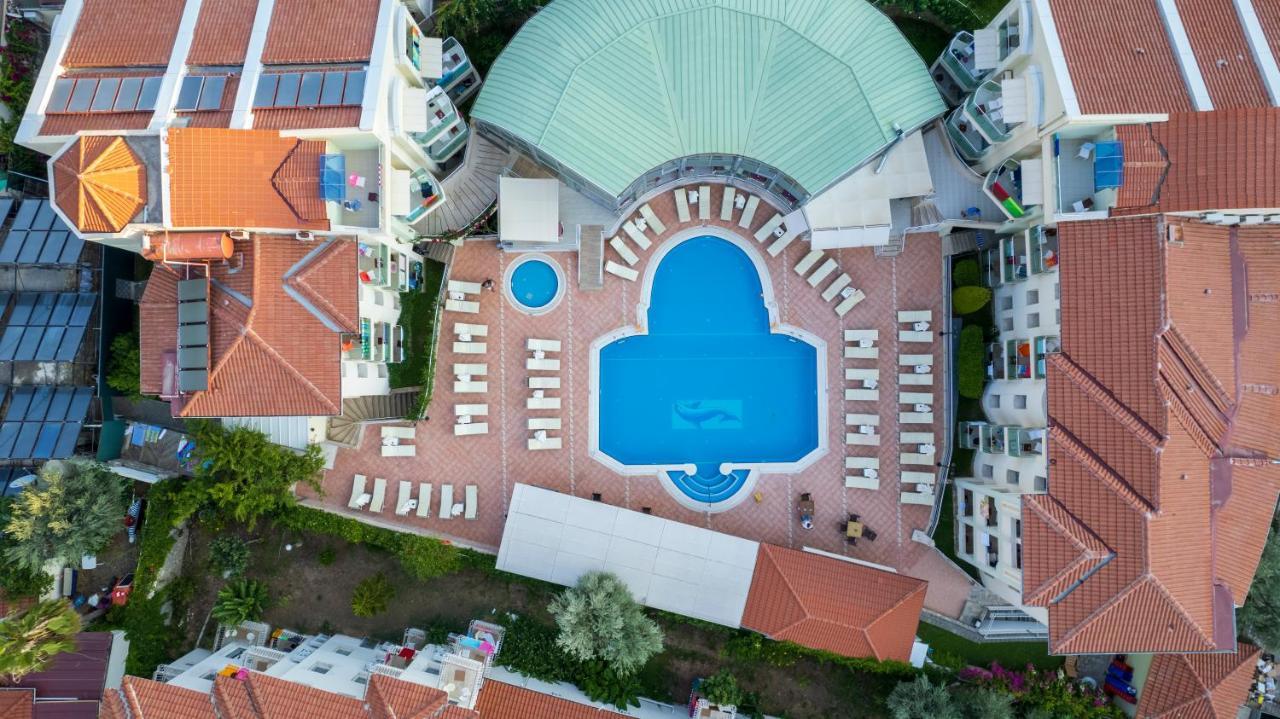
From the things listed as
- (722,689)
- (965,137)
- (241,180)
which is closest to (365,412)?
(241,180)

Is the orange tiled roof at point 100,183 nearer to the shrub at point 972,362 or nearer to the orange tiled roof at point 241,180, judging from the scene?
the orange tiled roof at point 241,180

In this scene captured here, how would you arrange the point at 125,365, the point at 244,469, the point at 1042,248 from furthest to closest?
the point at 125,365 → the point at 244,469 → the point at 1042,248

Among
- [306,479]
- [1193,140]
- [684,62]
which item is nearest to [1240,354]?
[1193,140]

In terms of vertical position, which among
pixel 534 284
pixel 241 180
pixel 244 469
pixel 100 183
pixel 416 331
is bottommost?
pixel 244 469

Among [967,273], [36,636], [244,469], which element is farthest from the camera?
[967,273]

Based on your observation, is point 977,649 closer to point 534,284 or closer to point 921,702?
point 921,702

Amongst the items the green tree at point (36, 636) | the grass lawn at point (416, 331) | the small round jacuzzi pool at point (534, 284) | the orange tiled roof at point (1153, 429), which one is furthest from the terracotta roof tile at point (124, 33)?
the orange tiled roof at point (1153, 429)
